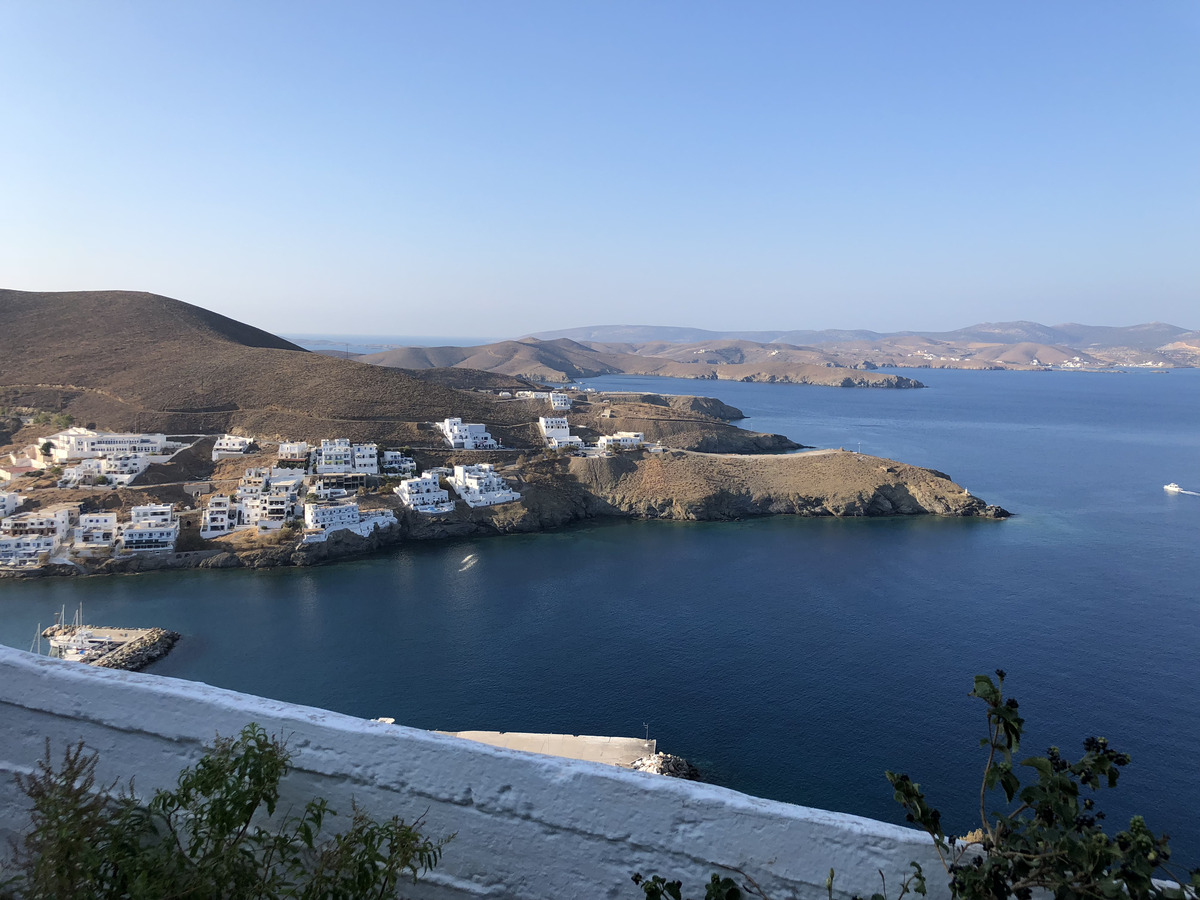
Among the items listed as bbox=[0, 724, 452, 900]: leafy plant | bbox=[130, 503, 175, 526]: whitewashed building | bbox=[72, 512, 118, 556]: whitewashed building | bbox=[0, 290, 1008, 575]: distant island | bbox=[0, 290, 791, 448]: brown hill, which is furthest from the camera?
bbox=[0, 290, 791, 448]: brown hill

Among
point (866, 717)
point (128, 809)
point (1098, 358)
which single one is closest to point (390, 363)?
point (866, 717)

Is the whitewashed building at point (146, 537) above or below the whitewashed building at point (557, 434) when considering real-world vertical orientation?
below

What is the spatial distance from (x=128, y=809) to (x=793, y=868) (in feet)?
5.81

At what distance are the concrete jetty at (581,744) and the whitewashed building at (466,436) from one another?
22.1 meters

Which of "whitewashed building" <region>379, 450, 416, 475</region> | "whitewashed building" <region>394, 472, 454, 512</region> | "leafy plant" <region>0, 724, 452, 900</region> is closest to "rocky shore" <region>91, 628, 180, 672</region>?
"whitewashed building" <region>394, 472, 454, 512</region>

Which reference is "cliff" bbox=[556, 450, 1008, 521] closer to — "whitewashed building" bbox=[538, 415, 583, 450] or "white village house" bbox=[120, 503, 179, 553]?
"whitewashed building" bbox=[538, 415, 583, 450]

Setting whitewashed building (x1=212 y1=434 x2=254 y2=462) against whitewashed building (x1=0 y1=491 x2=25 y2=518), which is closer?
whitewashed building (x1=0 y1=491 x2=25 y2=518)

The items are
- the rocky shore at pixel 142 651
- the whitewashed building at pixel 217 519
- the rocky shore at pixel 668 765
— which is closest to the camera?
the rocky shore at pixel 668 765

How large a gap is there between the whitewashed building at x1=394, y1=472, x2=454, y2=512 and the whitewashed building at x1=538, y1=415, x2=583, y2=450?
8.43m

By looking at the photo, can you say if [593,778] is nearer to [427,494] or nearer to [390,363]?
[427,494]

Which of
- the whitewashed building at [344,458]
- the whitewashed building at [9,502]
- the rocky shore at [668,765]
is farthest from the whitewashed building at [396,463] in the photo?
the rocky shore at [668,765]

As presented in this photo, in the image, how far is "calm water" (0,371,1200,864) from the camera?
494 inches

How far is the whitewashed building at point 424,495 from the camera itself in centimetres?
2652

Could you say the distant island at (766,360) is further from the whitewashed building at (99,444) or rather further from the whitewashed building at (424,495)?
the whitewashed building at (424,495)
